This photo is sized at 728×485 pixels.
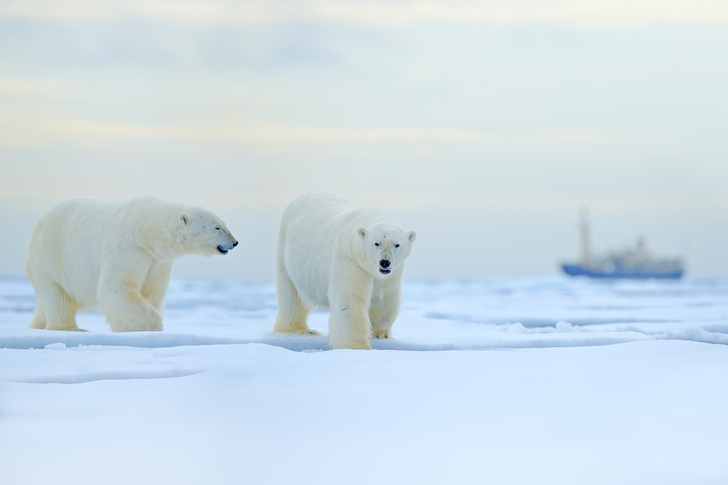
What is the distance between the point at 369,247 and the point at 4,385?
195cm

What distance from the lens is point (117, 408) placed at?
2145 millimetres

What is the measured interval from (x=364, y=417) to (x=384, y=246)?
1.71 metres

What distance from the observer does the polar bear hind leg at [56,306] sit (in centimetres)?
489

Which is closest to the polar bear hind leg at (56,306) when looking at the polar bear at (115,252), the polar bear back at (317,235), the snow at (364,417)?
the polar bear at (115,252)

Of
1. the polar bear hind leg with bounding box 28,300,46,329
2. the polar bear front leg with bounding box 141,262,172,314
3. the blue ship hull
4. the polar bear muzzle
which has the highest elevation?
the blue ship hull

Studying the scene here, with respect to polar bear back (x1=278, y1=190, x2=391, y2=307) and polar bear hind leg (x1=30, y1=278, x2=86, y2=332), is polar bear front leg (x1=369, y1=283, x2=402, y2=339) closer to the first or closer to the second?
polar bear back (x1=278, y1=190, x2=391, y2=307)

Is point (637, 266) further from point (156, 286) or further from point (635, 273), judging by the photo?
point (156, 286)

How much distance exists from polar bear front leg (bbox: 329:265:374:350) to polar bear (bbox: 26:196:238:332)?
3.60 feet

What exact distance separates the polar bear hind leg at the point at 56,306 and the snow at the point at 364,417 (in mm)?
1951

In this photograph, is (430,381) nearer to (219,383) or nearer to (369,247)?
(219,383)

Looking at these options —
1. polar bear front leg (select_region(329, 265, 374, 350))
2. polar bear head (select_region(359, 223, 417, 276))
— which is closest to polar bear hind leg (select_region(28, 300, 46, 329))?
polar bear front leg (select_region(329, 265, 374, 350))

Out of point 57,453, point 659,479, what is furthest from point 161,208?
point 659,479

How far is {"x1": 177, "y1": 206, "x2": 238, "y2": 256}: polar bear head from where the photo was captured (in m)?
4.56

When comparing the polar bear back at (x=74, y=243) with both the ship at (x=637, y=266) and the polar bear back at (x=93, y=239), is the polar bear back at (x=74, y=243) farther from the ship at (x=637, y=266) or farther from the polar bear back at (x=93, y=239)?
the ship at (x=637, y=266)
